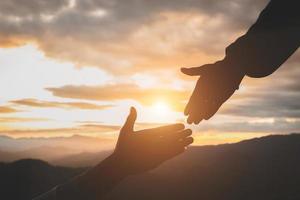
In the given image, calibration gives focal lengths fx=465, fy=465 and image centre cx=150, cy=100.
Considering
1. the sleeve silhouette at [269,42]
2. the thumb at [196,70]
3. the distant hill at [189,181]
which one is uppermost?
the sleeve silhouette at [269,42]

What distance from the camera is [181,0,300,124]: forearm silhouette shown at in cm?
548

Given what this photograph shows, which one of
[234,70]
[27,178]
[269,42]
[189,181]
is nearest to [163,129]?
[234,70]

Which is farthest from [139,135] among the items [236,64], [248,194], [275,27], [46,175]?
[248,194]

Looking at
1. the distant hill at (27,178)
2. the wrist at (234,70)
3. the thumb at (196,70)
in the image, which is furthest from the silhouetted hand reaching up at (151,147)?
the distant hill at (27,178)

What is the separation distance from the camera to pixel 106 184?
4.75 meters

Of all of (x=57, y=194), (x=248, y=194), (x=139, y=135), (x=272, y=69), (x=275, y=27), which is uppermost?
(x=275, y=27)

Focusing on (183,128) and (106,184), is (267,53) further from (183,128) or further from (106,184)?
(106,184)

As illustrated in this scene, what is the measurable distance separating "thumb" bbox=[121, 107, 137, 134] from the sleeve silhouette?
5.16 ft

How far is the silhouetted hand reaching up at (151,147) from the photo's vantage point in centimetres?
479

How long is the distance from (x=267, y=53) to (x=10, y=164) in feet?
345

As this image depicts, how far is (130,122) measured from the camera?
500cm

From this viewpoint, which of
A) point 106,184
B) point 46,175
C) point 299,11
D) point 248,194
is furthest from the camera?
point 248,194

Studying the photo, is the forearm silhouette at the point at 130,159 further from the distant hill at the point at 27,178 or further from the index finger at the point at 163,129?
the distant hill at the point at 27,178

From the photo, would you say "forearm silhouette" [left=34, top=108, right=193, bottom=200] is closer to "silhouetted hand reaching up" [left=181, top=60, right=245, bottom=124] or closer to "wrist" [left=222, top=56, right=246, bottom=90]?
"silhouetted hand reaching up" [left=181, top=60, right=245, bottom=124]
